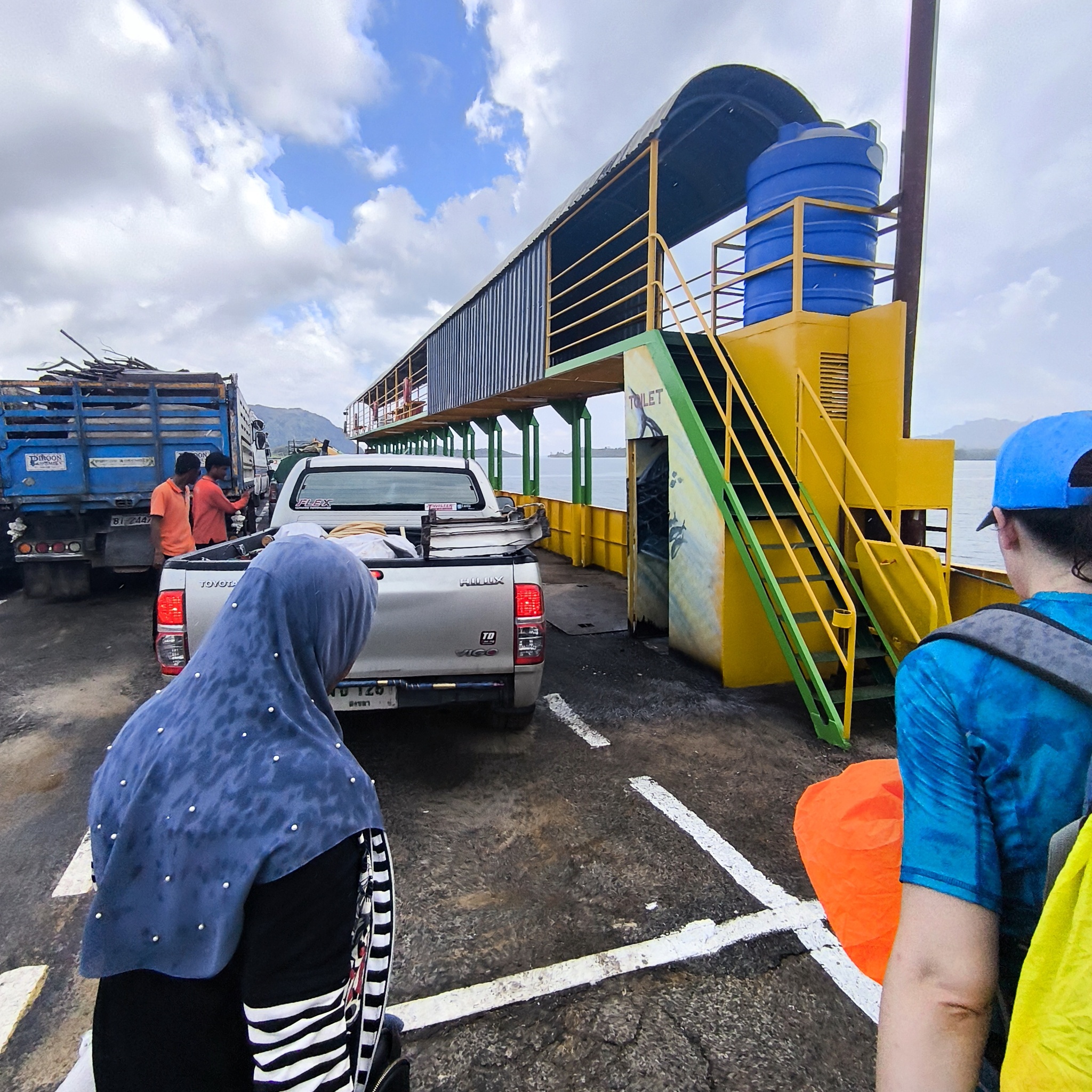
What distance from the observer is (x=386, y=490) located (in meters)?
6.06

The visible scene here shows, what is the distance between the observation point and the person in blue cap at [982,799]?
3.10 ft

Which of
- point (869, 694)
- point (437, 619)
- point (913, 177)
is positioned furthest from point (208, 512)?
point (913, 177)

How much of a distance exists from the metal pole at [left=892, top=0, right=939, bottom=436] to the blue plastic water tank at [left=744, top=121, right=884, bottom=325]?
37cm

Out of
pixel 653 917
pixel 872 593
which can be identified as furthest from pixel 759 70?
pixel 653 917

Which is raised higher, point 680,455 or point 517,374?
point 517,374

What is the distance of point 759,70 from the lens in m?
6.61

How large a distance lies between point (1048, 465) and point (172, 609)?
152 inches

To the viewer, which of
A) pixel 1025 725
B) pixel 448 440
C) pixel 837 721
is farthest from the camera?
pixel 448 440

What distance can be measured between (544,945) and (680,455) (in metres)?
4.44

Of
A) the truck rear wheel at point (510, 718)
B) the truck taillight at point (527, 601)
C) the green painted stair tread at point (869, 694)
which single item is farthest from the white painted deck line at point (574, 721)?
the green painted stair tread at point (869, 694)

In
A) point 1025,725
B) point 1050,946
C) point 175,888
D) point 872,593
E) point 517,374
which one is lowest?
point 872,593

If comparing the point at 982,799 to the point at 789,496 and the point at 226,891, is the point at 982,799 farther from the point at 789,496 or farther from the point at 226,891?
the point at 789,496

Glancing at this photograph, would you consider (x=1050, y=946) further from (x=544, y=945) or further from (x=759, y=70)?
(x=759, y=70)

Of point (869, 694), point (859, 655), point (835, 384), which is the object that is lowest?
point (869, 694)
